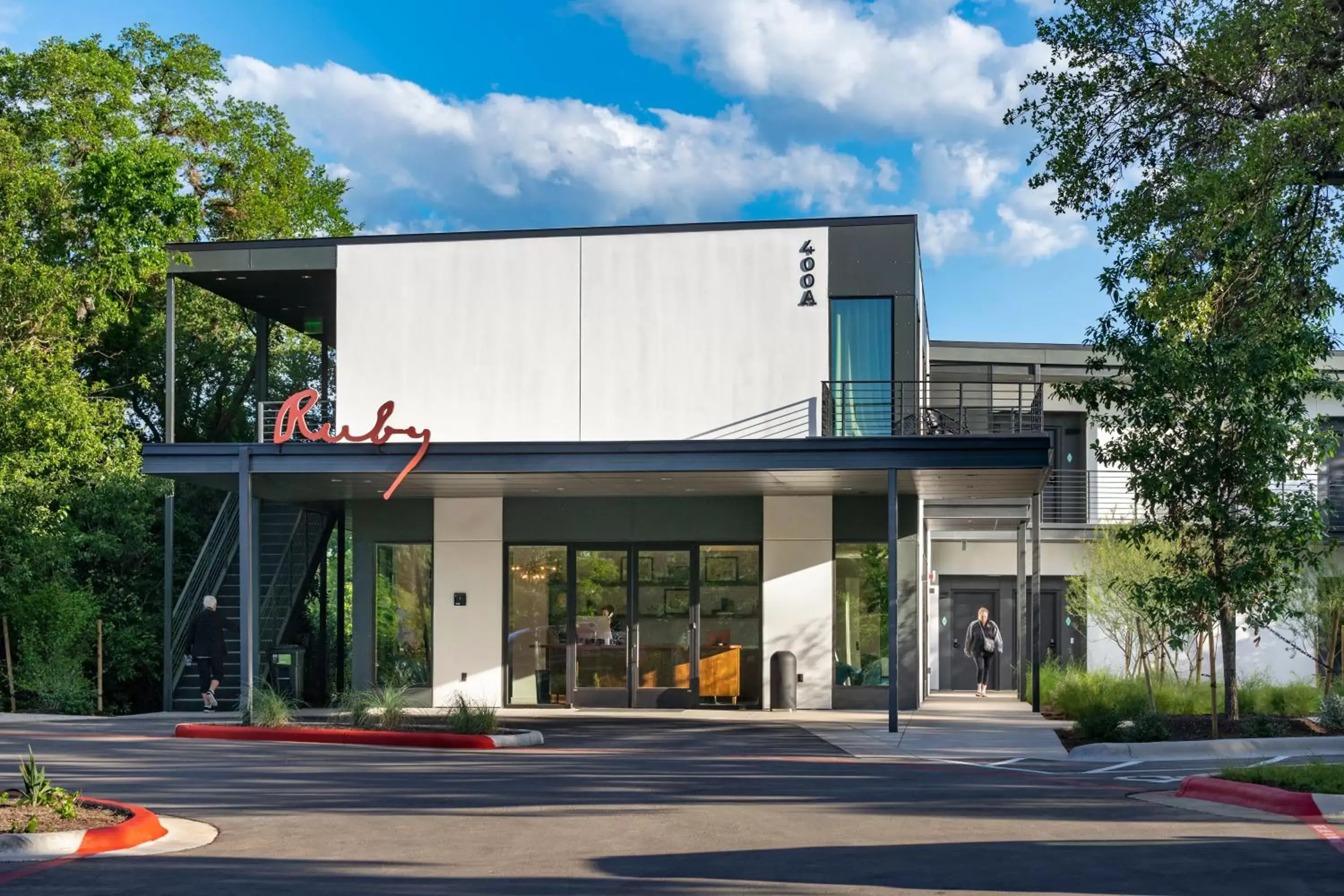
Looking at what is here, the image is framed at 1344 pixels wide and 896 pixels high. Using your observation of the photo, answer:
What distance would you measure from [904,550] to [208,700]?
1139cm

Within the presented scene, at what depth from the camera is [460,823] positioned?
11.1m

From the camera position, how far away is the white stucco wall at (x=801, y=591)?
23797 mm

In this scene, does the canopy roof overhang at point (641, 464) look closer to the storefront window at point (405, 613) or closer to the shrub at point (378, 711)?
the storefront window at point (405, 613)

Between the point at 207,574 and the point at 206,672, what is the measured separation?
3.25 metres

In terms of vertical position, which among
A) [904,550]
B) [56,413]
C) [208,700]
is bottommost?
[208,700]

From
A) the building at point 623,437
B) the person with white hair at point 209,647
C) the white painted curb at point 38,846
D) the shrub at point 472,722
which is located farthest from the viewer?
the person with white hair at point 209,647

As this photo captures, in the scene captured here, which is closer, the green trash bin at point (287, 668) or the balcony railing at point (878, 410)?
the balcony railing at point (878, 410)

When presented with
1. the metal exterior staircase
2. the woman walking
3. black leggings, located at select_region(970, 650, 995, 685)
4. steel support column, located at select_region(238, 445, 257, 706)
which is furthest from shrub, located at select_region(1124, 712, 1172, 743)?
the metal exterior staircase

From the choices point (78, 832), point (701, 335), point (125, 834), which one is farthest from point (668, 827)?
point (701, 335)

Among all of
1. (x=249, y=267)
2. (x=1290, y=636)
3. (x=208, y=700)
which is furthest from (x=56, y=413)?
(x=1290, y=636)

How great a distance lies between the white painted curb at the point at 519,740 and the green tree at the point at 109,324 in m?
10.5

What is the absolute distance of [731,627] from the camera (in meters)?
24.2

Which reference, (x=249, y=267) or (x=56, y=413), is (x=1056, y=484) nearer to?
(x=249, y=267)

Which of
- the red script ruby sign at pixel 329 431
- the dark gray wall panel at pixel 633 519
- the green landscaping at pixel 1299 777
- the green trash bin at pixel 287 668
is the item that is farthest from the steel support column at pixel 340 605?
the green landscaping at pixel 1299 777
